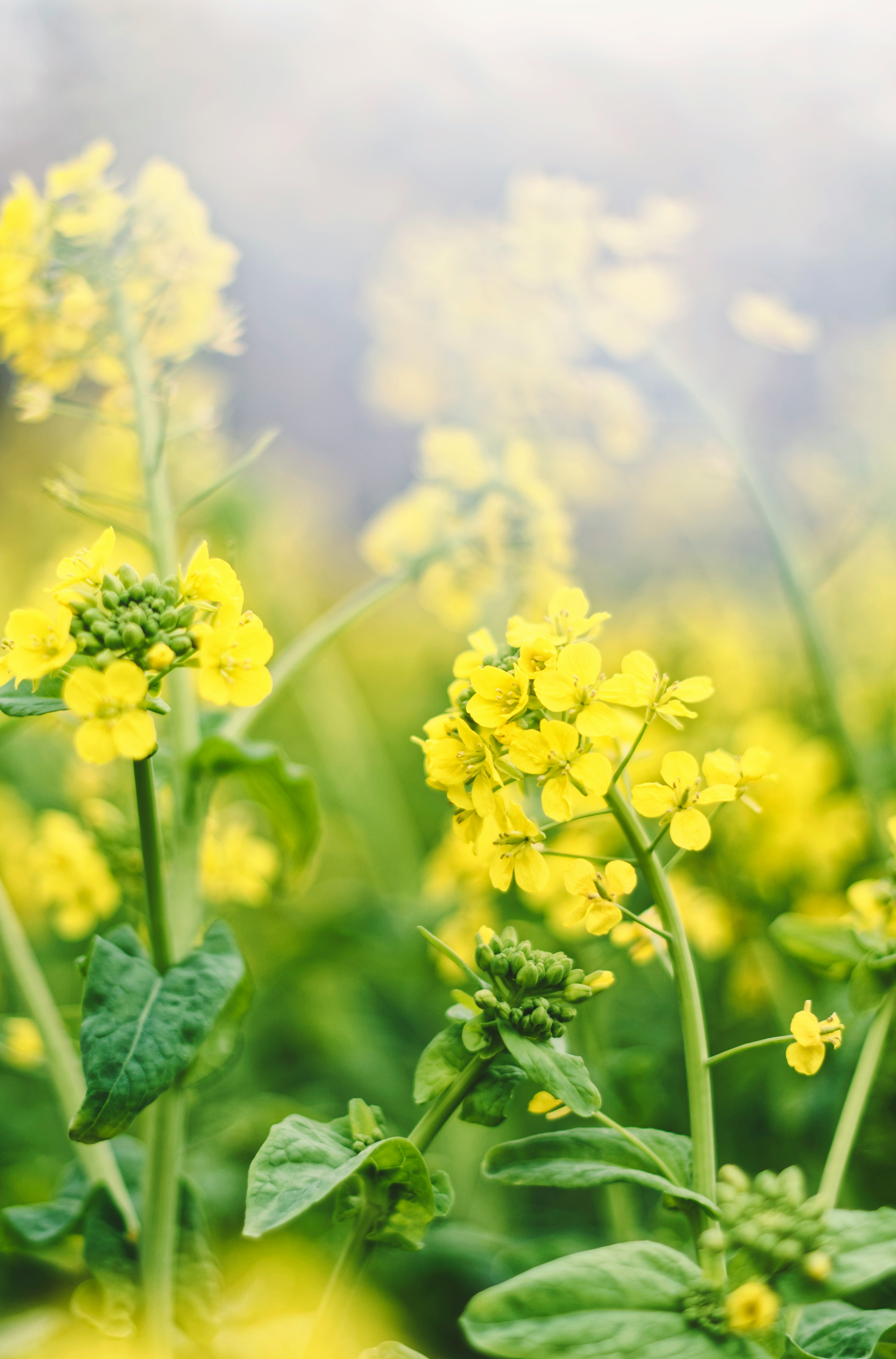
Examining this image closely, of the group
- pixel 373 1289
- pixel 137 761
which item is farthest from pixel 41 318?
pixel 373 1289

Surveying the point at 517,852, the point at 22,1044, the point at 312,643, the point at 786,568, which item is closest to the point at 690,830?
the point at 517,852

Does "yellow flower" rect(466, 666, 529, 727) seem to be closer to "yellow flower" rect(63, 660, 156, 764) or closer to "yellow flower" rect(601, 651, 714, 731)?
"yellow flower" rect(601, 651, 714, 731)

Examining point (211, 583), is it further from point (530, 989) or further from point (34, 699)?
point (530, 989)

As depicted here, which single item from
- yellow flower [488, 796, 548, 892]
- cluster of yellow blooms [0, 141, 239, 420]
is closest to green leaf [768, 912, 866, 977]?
yellow flower [488, 796, 548, 892]

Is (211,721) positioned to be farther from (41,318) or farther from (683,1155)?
(683,1155)

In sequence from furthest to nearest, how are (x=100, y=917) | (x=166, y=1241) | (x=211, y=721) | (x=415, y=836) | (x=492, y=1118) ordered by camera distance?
(x=415, y=836)
(x=100, y=917)
(x=211, y=721)
(x=166, y=1241)
(x=492, y=1118)

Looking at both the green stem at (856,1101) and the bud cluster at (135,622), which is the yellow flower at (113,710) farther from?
the green stem at (856,1101)
